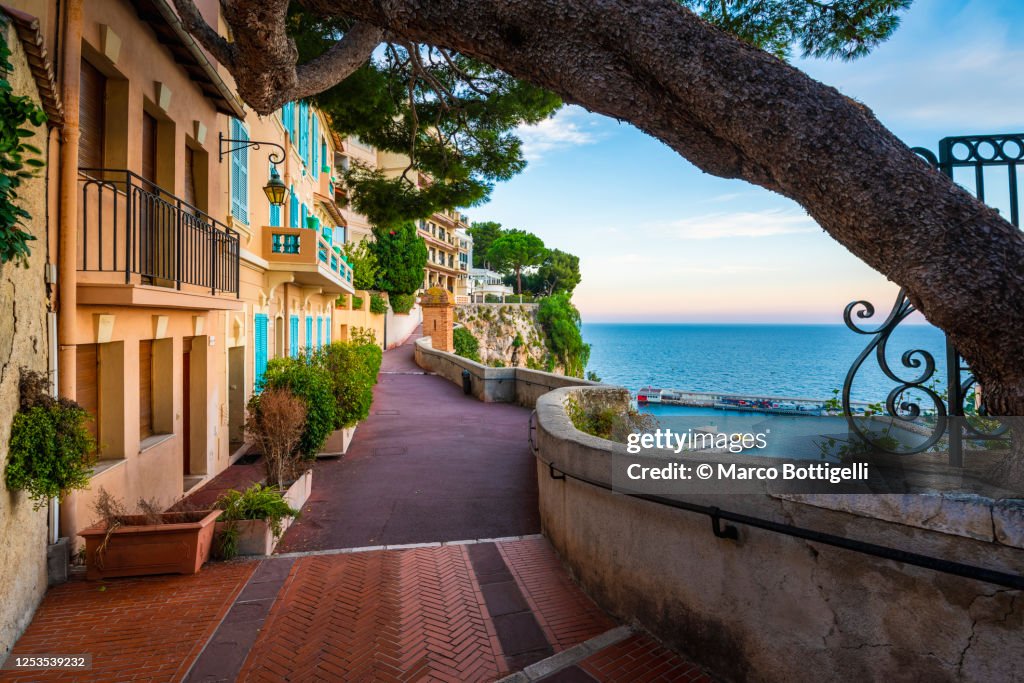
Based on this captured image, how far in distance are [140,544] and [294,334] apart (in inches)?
396

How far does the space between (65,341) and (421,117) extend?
626 cm

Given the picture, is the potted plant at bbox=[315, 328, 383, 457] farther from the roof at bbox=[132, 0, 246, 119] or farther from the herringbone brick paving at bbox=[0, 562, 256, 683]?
the herringbone brick paving at bbox=[0, 562, 256, 683]

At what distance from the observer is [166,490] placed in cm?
742

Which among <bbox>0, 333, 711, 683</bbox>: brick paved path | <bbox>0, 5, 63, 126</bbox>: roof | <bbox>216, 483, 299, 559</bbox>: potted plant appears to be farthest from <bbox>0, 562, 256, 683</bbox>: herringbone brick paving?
<bbox>0, 5, 63, 126</bbox>: roof

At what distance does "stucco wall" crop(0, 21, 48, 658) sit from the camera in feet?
13.3

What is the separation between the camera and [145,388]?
7395 mm

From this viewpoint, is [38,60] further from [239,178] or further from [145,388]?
[239,178]

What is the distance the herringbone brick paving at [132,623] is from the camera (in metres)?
3.83

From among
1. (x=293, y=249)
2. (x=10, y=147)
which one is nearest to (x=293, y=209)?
(x=293, y=249)

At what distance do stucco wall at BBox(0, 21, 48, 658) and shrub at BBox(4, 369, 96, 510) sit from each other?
8 centimetres

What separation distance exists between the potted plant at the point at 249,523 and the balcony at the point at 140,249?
2.31m

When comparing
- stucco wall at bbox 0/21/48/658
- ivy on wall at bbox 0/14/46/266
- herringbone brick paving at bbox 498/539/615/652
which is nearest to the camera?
ivy on wall at bbox 0/14/46/266

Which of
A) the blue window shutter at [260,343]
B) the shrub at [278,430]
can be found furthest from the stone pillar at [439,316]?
the shrub at [278,430]

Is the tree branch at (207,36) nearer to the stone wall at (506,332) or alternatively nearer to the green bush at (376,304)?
the green bush at (376,304)
